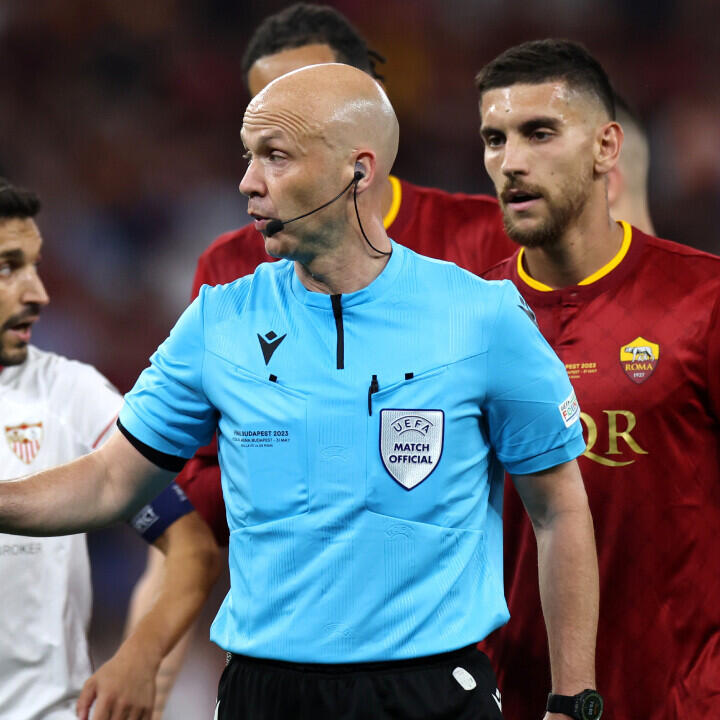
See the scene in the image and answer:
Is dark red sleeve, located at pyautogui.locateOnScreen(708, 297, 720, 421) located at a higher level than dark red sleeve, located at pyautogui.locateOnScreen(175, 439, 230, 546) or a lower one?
higher

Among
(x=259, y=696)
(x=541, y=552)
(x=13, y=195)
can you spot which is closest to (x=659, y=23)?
(x=13, y=195)

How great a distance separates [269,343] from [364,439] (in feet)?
0.85

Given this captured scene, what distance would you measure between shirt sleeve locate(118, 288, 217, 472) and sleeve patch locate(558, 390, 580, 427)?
2.11 feet

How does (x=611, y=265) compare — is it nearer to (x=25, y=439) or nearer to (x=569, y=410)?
(x=569, y=410)

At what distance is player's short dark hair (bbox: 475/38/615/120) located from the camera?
3.08 meters

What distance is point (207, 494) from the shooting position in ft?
11.5

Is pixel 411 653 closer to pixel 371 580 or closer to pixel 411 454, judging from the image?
pixel 371 580

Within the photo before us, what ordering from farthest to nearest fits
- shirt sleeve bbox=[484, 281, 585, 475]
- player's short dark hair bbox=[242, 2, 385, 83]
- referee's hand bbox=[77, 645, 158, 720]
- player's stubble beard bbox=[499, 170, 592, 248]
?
player's short dark hair bbox=[242, 2, 385, 83] < player's stubble beard bbox=[499, 170, 592, 248] < referee's hand bbox=[77, 645, 158, 720] < shirt sleeve bbox=[484, 281, 585, 475]

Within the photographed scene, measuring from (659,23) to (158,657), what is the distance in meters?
4.85

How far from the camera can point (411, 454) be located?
2.22 meters

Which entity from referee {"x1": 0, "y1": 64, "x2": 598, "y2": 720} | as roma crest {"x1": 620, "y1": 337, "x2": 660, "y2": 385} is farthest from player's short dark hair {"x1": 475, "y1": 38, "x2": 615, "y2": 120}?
referee {"x1": 0, "y1": 64, "x2": 598, "y2": 720}

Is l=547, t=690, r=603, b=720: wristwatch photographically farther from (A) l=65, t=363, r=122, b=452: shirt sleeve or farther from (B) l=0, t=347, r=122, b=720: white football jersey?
(A) l=65, t=363, r=122, b=452: shirt sleeve

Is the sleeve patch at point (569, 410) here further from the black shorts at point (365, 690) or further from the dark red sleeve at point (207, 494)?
the dark red sleeve at point (207, 494)

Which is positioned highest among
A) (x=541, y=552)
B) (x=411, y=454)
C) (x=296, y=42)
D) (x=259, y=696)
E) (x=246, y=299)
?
(x=296, y=42)
